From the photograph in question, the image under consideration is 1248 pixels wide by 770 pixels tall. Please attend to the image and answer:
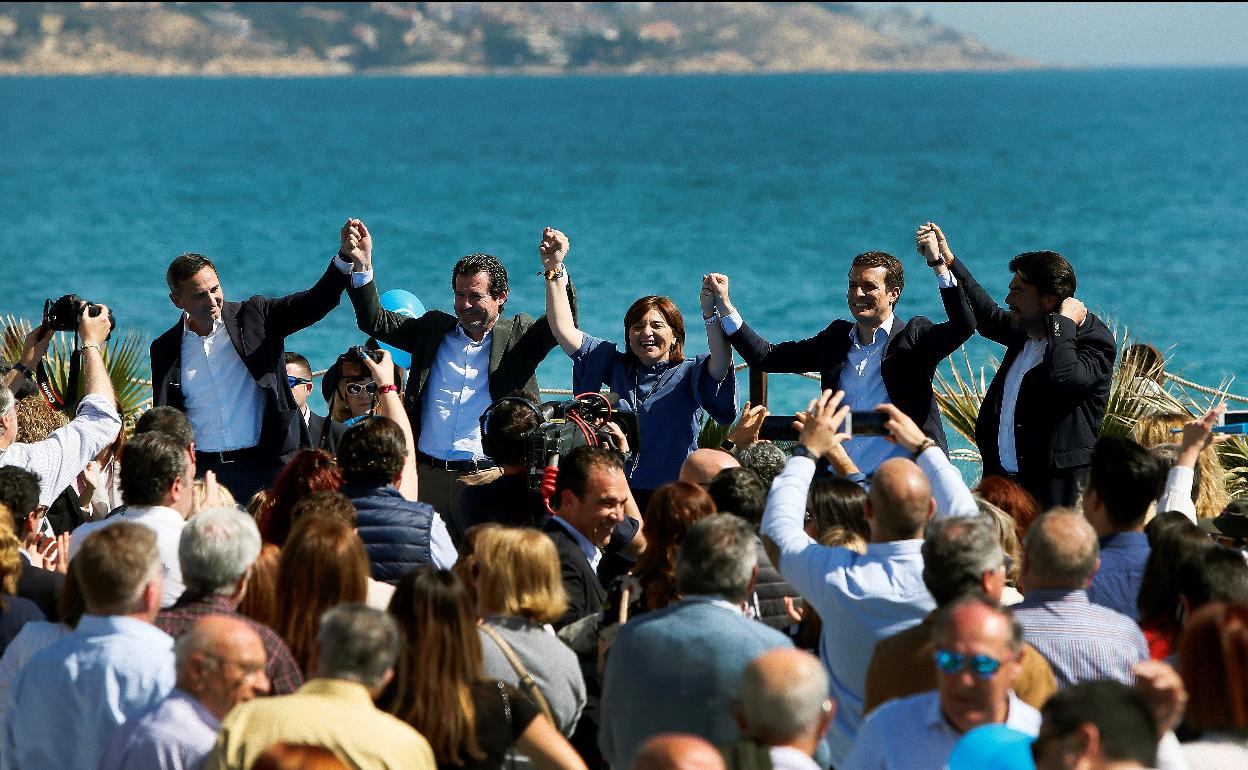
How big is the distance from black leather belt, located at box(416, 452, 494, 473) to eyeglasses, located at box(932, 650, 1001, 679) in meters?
4.17

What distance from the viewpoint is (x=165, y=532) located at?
17.1 ft

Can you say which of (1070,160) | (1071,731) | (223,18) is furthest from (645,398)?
(223,18)

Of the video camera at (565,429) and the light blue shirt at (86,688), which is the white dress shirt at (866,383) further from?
the light blue shirt at (86,688)

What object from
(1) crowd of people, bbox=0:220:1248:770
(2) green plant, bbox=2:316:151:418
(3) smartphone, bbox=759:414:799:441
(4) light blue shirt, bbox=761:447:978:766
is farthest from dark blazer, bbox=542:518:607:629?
(2) green plant, bbox=2:316:151:418

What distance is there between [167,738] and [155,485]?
5.22ft

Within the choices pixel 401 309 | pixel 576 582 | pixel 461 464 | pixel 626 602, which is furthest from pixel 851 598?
pixel 401 309

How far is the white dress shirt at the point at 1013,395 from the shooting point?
23.7ft

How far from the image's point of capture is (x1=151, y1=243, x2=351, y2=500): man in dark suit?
7.40 m

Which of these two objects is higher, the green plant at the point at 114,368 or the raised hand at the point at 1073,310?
the raised hand at the point at 1073,310

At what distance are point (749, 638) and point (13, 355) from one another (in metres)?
7.10

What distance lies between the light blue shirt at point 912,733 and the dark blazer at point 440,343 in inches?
158

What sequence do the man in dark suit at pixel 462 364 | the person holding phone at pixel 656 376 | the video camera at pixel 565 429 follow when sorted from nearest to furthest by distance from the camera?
the video camera at pixel 565 429 → the person holding phone at pixel 656 376 → the man in dark suit at pixel 462 364

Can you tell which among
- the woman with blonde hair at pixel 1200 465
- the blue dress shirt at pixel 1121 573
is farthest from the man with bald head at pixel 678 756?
the woman with blonde hair at pixel 1200 465

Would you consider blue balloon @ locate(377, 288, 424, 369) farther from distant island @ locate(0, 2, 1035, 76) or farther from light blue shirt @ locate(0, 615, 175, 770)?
distant island @ locate(0, 2, 1035, 76)
